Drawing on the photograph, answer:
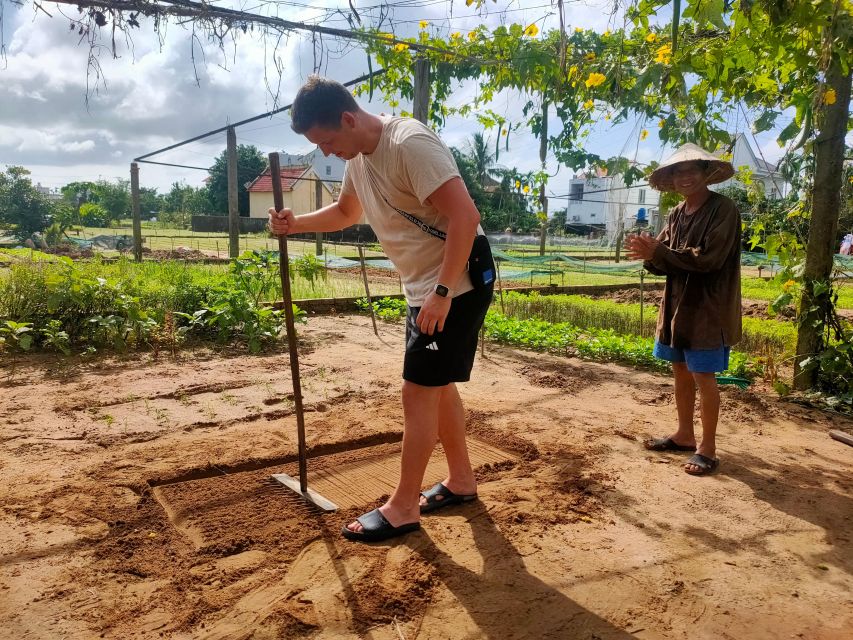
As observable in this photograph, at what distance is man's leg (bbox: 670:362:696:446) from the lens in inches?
132

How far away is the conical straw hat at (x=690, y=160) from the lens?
305 cm

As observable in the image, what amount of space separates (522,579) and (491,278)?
1094 millimetres

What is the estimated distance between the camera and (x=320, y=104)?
215 centimetres

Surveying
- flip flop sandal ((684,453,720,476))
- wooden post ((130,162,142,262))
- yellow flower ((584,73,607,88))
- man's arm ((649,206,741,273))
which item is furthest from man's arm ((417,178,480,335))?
wooden post ((130,162,142,262))

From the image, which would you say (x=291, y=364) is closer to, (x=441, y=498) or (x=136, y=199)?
(x=441, y=498)

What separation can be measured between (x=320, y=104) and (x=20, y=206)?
21.6 meters

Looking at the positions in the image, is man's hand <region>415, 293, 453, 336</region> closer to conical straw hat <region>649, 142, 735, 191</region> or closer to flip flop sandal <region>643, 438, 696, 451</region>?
conical straw hat <region>649, 142, 735, 191</region>

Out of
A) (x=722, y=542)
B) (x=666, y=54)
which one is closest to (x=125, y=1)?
(x=666, y=54)

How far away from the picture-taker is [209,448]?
11.0 feet

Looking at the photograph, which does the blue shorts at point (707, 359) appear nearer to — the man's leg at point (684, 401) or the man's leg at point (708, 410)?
the man's leg at point (708, 410)

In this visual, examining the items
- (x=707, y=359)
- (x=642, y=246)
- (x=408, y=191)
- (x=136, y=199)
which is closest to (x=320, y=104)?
(x=408, y=191)

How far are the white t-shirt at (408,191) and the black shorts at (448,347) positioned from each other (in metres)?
0.07

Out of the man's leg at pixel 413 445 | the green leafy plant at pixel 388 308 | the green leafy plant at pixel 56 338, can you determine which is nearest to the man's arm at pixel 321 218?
the man's leg at pixel 413 445

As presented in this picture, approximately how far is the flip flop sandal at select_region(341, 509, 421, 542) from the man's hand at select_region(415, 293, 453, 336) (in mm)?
823
